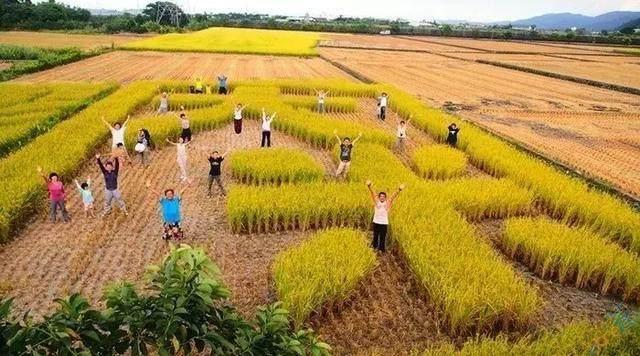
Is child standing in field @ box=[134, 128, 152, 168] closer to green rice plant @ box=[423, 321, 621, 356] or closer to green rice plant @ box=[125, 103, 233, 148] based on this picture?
green rice plant @ box=[125, 103, 233, 148]

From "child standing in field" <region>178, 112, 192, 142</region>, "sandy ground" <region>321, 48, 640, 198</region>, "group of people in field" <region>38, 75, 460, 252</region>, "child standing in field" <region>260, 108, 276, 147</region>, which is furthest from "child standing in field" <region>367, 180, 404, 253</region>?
"child standing in field" <region>178, 112, 192, 142</region>

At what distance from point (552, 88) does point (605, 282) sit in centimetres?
2799

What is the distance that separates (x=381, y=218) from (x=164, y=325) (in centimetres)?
581

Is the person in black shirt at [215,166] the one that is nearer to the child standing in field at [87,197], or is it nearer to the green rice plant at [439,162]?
the child standing in field at [87,197]

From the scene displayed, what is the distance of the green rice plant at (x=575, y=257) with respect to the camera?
7.64 m

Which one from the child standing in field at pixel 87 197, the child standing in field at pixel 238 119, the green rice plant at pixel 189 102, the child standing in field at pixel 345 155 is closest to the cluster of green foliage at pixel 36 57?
the green rice plant at pixel 189 102

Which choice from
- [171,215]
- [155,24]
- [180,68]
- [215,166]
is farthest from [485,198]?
[155,24]

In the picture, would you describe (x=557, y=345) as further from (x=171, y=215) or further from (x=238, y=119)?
(x=238, y=119)

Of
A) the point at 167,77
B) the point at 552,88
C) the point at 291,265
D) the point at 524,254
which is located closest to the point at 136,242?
the point at 291,265

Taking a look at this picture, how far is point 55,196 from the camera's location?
9125mm

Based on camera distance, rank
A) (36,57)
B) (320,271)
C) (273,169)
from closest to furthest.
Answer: (320,271) → (273,169) → (36,57)

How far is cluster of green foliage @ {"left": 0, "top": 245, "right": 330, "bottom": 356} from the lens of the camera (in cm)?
257

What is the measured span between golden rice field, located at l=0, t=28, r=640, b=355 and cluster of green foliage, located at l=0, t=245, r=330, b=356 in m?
2.77

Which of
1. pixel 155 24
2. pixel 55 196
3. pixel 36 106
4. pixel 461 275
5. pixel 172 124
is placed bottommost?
pixel 461 275
